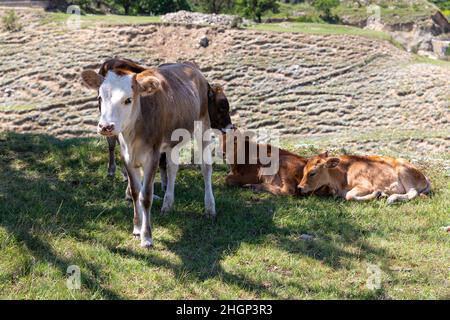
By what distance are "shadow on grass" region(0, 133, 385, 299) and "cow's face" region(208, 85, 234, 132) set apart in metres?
0.82

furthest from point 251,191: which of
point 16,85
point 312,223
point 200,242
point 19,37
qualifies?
point 19,37

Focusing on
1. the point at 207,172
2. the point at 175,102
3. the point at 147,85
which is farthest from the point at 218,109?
the point at 147,85

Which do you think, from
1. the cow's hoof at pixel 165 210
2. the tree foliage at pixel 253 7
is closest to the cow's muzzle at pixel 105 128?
the cow's hoof at pixel 165 210

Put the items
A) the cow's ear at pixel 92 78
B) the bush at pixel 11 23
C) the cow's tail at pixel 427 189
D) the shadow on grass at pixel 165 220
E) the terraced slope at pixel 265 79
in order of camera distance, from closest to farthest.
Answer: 1. the shadow on grass at pixel 165 220
2. the cow's ear at pixel 92 78
3. the cow's tail at pixel 427 189
4. the terraced slope at pixel 265 79
5. the bush at pixel 11 23

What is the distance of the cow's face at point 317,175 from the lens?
7945mm

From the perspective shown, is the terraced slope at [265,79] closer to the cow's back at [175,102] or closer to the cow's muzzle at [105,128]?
the cow's back at [175,102]

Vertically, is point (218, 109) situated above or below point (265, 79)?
above

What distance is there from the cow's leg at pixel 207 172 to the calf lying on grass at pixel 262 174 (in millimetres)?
1133

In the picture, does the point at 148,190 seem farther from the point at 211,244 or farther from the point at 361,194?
the point at 361,194

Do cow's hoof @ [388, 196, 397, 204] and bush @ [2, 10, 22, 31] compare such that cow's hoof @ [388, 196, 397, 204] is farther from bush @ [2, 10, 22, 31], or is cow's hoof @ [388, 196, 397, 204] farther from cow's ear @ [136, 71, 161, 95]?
bush @ [2, 10, 22, 31]

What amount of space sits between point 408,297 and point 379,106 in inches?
525

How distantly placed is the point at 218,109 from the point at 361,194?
2.20 metres

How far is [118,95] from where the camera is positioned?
17.4ft

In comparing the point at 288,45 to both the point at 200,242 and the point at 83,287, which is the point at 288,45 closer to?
the point at 200,242
